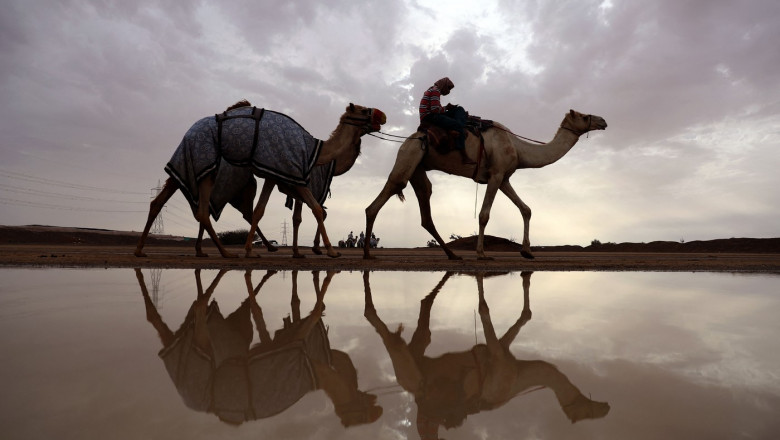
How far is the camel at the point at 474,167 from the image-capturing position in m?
8.31

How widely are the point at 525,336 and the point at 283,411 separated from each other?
4.21ft

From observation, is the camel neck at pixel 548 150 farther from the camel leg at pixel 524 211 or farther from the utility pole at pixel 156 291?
the utility pole at pixel 156 291

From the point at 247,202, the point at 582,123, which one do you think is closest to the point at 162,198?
the point at 247,202

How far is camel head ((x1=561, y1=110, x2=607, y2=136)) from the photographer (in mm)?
9539

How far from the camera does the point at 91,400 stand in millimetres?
1203

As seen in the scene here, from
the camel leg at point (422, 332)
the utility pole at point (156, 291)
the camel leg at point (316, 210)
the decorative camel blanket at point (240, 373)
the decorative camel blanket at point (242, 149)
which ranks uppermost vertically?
the decorative camel blanket at point (242, 149)

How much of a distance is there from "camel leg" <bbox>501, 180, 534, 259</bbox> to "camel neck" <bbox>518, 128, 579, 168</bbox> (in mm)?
656

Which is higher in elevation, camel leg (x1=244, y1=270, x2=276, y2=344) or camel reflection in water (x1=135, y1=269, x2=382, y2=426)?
camel leg (x1=244, y1=270, x2=276, y2=344)

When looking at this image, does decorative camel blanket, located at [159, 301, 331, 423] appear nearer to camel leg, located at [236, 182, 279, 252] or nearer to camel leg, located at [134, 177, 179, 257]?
camel leg, located at [134, 177, 179, 257]

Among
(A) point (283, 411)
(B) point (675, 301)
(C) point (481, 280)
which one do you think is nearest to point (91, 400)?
(A) point (283, 411)

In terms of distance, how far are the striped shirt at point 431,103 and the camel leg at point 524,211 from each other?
6.26ft

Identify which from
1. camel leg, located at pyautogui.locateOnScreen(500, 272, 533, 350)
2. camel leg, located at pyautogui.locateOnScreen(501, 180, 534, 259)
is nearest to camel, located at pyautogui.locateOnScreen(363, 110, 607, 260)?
camel leg, located at pyautogui.locateOnScreen(501, 180, 534, 259)

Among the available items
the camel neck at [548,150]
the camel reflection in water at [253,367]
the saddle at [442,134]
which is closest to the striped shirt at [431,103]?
the saddle at [442,134]

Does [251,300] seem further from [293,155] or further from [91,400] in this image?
[293,155]
